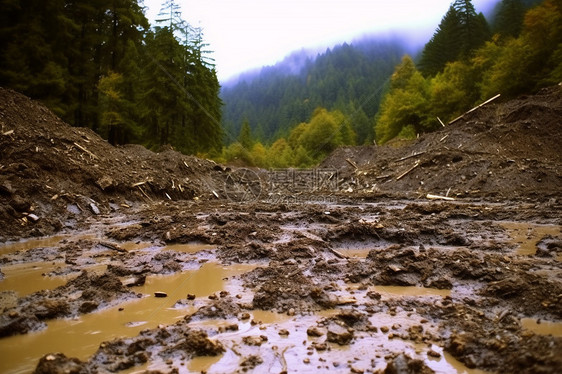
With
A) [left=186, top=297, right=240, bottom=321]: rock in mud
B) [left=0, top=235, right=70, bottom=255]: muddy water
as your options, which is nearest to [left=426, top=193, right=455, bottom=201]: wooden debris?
[left=186, top=297, right=240, bottom=321]: rock in mud

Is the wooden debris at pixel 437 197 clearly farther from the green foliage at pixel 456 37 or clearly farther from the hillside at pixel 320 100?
the hillside at pixel 320 100

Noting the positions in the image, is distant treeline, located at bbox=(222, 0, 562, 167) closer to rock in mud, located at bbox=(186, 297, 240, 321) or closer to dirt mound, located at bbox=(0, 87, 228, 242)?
dirt mound, located at bbox=(0, 87, 228, 242)

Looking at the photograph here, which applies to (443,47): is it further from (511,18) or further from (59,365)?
(59,365)

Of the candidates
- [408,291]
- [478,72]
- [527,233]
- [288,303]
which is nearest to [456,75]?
[478,72]

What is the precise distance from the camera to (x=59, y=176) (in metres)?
9.86

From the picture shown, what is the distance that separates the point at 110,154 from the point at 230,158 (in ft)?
85.7

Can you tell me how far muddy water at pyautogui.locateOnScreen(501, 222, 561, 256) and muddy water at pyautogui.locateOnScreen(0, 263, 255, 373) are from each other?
198 inches

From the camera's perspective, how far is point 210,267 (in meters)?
5.38

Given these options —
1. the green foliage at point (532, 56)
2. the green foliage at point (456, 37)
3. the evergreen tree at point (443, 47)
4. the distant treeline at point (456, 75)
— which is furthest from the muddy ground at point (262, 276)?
the evergreen tree at point (443, 47)

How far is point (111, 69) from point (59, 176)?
15.7 meters

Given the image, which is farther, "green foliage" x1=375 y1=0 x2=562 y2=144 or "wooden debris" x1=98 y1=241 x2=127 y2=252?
"green foliage" x1=375 y1=0 x2=562 y2=144

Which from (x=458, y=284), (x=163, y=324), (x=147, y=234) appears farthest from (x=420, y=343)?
(x=147, y=234)

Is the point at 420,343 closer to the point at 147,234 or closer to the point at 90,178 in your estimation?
the point at 147,234

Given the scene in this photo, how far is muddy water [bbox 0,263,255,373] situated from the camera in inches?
111
